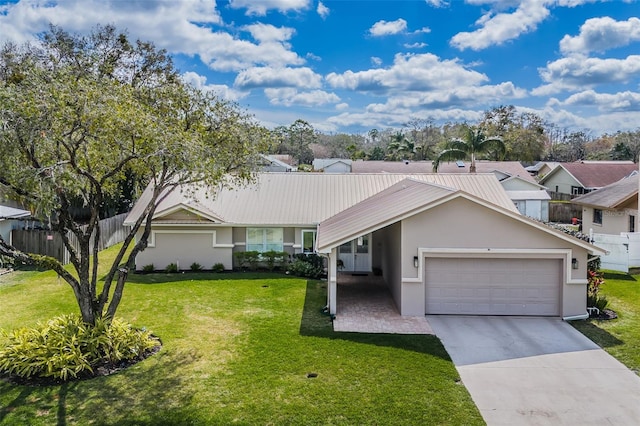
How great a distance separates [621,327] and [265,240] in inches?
514

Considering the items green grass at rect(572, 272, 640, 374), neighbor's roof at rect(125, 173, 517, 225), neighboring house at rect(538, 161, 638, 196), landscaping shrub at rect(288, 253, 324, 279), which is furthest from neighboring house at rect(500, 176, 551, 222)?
landscaping shrub at rect(288, 253, 324, 279)

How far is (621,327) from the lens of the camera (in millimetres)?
12875

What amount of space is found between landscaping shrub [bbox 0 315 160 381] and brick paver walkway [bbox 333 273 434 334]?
16.9ft

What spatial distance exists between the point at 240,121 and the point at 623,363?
10.5 meters

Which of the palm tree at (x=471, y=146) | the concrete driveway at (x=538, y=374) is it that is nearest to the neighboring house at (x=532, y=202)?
the palm tree at (x=471, y=146)

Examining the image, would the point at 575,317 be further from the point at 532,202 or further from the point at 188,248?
the point at 532,202

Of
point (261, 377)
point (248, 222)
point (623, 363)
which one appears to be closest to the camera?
point (261, 377)

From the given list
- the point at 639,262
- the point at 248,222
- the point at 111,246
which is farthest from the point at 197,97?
the point at 639,262

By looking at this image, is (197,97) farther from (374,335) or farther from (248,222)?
(248,222)

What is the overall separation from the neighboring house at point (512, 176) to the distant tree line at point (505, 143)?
4.79 metres

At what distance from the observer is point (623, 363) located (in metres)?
10.4

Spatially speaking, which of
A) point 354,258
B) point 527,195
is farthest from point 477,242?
point 527,195

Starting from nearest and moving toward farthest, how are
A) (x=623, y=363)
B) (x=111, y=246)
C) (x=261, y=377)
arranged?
(x=261, y=377), (x=623, y=363), (x=111, y=246)

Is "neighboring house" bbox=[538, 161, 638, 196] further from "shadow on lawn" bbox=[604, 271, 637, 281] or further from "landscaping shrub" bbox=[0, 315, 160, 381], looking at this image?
"landscaping shrub" bbox=[0, 315, 160, 381]
